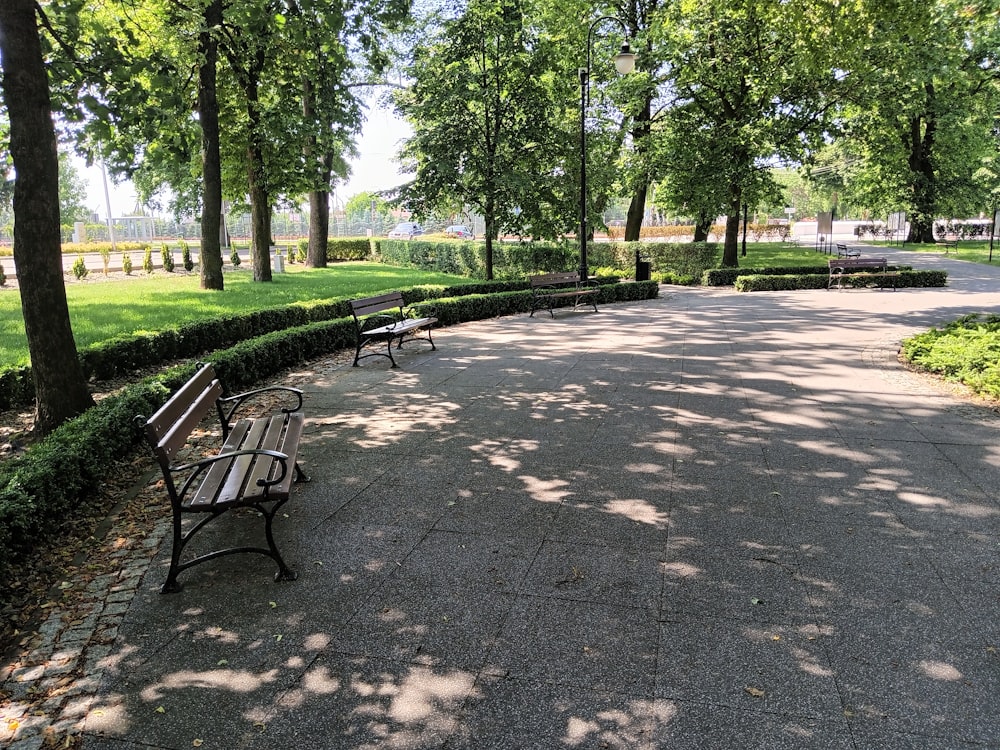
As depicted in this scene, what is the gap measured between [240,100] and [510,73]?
734cm

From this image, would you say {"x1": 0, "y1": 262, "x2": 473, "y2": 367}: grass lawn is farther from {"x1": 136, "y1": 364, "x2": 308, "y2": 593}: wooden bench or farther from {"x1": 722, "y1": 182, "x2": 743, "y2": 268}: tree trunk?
{"x1": 722, "y1": 182, "x2": 743, "y2": 268}: tree trunk

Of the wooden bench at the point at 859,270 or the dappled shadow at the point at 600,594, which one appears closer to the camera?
the dappled shadow at the point at 600,594

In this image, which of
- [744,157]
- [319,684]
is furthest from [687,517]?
[744,157]

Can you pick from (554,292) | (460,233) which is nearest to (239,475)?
(554,292)

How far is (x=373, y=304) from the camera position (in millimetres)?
9742

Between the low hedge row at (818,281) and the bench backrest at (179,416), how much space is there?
18541 mm

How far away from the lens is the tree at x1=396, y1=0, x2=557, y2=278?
16625 millimetres

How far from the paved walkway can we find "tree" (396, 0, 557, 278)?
11.6m

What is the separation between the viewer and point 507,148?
57.7ft

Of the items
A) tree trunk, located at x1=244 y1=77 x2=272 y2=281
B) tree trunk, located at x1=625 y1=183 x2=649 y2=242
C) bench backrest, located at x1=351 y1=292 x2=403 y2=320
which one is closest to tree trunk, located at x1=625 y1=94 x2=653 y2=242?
tree trunk, located at x1=625 y1=183 x2=649 y2=242

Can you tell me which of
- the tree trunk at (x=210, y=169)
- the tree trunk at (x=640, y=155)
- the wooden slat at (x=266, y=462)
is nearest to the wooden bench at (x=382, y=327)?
the wooden slat at (x=266, y=462)

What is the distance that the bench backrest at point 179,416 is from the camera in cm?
356

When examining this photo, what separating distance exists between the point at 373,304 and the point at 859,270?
16.8 m

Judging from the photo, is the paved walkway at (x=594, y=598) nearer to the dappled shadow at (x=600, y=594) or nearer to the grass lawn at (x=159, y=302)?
the dappled shadow at (x=600, y=594)
